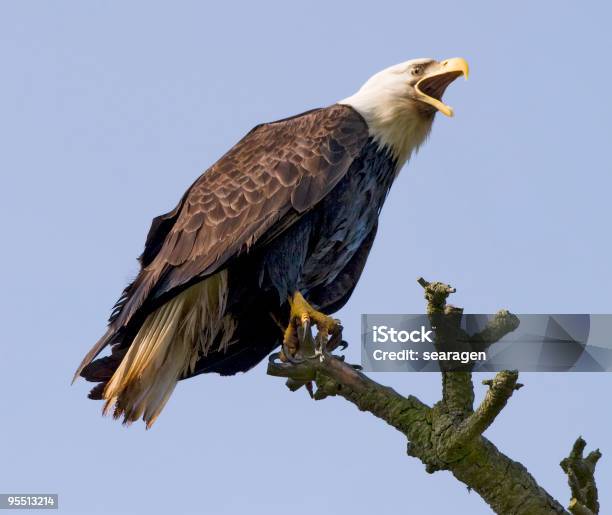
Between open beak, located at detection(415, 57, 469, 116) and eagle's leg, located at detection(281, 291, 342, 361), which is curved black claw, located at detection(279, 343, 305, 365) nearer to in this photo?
eagle's leg, located at detection(281, 291, 342, 361)

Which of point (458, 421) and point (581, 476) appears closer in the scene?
point (581, 476)

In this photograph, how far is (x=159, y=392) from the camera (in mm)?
7391

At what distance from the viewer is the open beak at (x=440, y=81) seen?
7727 mm

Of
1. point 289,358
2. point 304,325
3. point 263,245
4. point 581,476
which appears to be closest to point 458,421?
point 581,476

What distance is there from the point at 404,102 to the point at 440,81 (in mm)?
250

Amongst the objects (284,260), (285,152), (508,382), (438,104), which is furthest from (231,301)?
(508,382)

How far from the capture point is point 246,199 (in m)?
7.53

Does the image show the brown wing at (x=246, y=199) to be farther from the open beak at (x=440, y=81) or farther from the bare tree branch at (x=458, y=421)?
the bare tree branch at (x=458, y=421)

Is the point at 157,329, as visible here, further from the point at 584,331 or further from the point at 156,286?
the point at 584,331

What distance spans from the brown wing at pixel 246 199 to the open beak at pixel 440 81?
0.45m

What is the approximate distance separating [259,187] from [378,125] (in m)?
0.85

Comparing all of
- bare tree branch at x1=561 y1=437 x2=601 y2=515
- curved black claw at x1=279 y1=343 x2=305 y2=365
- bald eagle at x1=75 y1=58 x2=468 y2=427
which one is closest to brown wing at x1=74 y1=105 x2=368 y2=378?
bald eagle at x1=75 y1=58 x2=468 y2=427

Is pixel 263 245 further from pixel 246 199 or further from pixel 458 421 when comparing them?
pixel 458 421

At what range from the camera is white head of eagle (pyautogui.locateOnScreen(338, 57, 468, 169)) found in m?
7.87
